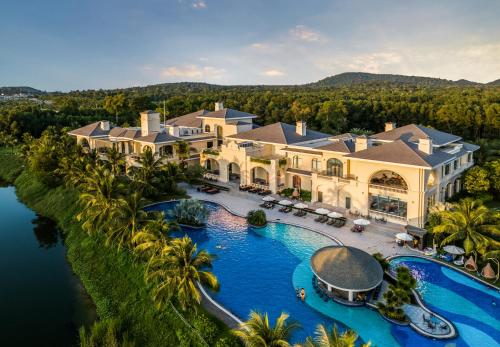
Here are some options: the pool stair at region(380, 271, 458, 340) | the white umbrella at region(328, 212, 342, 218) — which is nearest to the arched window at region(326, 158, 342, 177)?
the white umbrella at region(328, 212, 342, 218)

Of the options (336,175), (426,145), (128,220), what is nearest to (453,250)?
(426,145)

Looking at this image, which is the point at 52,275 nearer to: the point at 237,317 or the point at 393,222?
the point at 237,317

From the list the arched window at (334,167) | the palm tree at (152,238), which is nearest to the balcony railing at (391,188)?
the arched window at (334,167)

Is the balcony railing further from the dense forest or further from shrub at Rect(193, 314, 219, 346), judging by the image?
the dense forest

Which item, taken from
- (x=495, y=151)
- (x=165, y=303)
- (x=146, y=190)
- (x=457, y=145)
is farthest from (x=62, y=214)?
(x=495, y=151)

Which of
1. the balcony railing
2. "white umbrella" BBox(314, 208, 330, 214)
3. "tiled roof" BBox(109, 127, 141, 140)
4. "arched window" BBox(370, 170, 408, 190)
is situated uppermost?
"tiled roof" BBox(109, 127, 141, 140)

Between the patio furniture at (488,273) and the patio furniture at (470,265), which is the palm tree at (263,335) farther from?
the patio furniture at (470,265)
